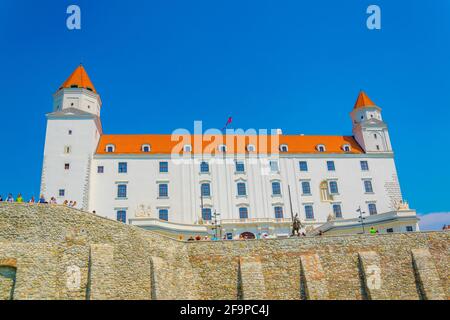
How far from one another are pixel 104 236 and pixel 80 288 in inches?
116

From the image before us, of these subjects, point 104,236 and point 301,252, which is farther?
point 301,252

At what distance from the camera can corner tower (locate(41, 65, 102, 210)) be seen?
4169 centimetres

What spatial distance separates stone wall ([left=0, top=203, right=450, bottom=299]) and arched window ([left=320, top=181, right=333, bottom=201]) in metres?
18.8

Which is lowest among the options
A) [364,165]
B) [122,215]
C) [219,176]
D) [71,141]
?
[122,215]

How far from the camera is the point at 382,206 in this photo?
153 ft

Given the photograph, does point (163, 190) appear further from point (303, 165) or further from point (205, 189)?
point (303, 165)

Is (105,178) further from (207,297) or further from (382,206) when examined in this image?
(382,206)

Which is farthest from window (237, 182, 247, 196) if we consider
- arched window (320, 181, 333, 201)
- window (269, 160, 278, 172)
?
arched window (320, 181, 333, 201)

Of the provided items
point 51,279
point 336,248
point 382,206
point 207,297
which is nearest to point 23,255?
point 51,279

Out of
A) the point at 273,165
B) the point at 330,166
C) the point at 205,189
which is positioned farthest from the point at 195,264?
the point at 330,166

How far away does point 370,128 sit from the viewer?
167 ft

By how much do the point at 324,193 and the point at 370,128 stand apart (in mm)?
10452

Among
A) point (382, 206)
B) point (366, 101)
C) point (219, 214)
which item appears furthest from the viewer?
point (366, 101)

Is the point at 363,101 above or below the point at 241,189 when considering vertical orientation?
above
